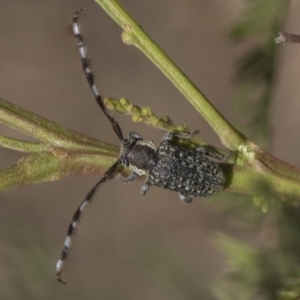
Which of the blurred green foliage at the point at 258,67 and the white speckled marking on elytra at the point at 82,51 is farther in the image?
the blurred green foliage at the point at 258,67

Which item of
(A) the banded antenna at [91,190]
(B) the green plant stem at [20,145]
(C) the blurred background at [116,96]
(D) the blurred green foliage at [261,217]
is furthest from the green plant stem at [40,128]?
(C) the blurred background at [116,96]

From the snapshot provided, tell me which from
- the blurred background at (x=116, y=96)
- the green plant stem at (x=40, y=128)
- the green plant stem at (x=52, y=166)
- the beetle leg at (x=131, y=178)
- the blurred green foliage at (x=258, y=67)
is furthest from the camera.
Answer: the blurred background at (x=116, y=96)

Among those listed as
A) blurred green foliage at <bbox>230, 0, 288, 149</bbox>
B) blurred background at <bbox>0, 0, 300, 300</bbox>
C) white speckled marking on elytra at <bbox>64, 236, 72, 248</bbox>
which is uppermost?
blurred background at <bbox>0, 0, 300, 300</bbox>

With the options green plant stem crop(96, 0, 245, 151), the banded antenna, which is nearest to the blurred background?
the banded antenna

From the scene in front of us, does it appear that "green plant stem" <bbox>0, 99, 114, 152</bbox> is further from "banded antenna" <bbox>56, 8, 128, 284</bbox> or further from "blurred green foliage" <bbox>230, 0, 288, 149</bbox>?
"blurred green foliage" <bbox>230, 0, 288, 149</bbox>

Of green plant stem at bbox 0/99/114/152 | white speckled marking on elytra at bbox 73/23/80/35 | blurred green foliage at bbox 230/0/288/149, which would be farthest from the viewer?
blurred green foliage at bbox 230/0/288/149

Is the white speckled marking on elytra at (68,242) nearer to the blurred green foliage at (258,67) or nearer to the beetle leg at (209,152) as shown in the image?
the beetle leg at (209,152)

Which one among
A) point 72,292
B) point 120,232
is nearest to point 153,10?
point 120,232

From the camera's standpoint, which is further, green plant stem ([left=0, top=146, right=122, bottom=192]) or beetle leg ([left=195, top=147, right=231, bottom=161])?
beetle leg ([left=195, top=147, right=231, bottom=161])

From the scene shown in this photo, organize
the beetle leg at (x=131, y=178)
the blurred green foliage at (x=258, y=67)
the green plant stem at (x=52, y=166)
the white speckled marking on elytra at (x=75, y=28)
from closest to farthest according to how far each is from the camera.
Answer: the green plant stem at (x=52, y=166) < the white speckled marking on elytra at (x=75, y=28) < the beetle leg at (x=131, y=178) < the blurred green foliage at (x=258, y=67)
